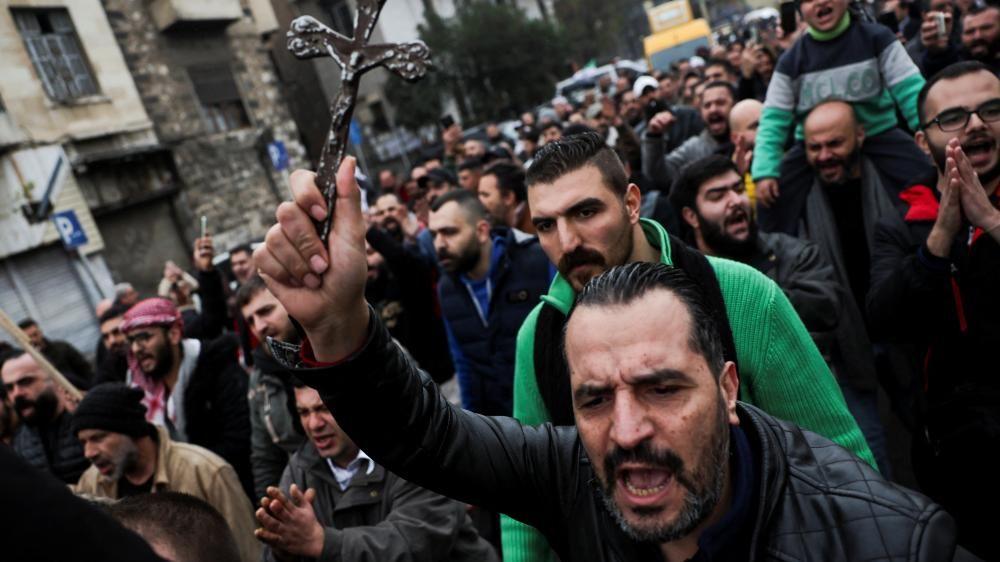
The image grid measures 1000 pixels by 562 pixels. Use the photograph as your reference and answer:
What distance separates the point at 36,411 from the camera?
4453 millimetres

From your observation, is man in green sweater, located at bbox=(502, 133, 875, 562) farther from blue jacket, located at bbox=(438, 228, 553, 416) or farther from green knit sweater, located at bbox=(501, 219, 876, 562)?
blue jacket, located at bbox=(438, 228, 553, 416)

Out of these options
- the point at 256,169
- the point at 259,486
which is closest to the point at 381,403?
the point at 259,486

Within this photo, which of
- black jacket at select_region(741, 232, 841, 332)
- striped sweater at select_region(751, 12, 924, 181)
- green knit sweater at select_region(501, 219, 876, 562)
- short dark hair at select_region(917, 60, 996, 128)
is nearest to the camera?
green knit sweater at select_region(501, 219, 876, 562)

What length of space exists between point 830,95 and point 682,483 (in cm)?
324

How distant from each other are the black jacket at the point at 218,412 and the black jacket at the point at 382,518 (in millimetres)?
1213

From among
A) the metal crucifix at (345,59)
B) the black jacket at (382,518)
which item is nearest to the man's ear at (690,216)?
the black jacket at (382,518)

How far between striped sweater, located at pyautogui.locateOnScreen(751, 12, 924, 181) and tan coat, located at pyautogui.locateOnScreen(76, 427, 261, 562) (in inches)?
126

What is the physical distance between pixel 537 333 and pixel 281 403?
6.06ft

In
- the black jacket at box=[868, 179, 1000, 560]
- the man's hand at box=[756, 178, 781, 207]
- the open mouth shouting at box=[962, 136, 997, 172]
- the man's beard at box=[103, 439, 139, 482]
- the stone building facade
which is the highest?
the stone building facade

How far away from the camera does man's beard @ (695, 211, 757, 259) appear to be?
3246 mm

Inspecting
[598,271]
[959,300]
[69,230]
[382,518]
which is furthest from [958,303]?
[69,230]

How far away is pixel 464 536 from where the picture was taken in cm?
284

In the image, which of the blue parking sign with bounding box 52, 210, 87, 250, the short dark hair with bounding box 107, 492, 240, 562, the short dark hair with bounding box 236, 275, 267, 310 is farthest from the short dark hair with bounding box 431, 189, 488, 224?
the blue parking sign with bounding box 52, 210, 87, 250

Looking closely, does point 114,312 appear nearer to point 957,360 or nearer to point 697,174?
point 697,174
